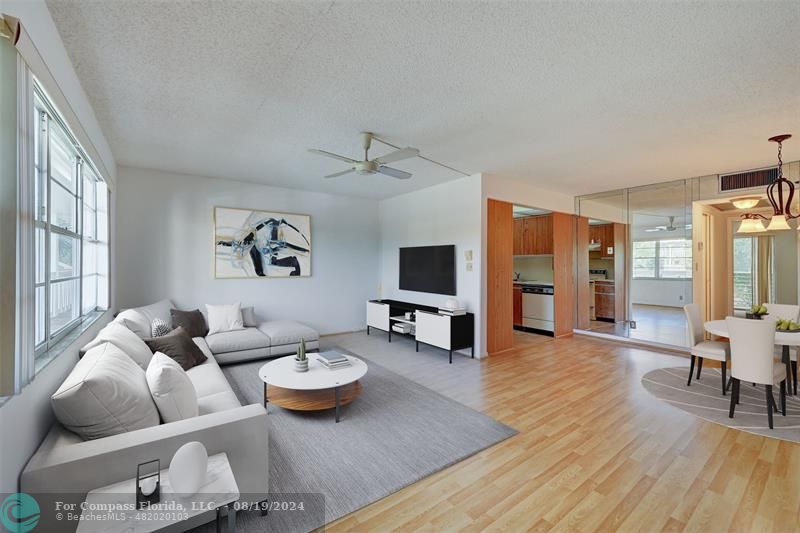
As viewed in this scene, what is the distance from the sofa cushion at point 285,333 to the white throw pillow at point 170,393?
2.60 meters

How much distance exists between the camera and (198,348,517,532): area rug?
190cm

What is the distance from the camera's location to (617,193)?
5.82 m

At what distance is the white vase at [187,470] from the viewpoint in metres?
1.25

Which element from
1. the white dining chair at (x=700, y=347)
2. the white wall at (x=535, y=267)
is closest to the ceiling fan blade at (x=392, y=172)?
the white dining chair at (x=700, y=347)

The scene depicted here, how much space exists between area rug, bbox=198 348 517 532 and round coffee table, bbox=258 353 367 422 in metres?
0.14

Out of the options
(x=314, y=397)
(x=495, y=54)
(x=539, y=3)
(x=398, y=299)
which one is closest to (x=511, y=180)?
(x=398, y=299)

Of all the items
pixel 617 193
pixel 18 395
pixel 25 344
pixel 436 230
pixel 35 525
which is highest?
pixel 617 193

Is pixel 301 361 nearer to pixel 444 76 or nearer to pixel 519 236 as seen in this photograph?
pixel 444 76

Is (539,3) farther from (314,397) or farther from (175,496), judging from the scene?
(314,397)

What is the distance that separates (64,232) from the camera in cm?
232

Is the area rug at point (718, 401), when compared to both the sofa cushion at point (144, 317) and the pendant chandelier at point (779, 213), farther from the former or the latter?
the sofa cushion at point (144, 317)

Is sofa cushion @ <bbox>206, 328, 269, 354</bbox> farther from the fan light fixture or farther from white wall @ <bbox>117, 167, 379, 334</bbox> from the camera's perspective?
the fan light fixture

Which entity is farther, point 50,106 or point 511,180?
point 511,180

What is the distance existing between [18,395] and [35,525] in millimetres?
506
